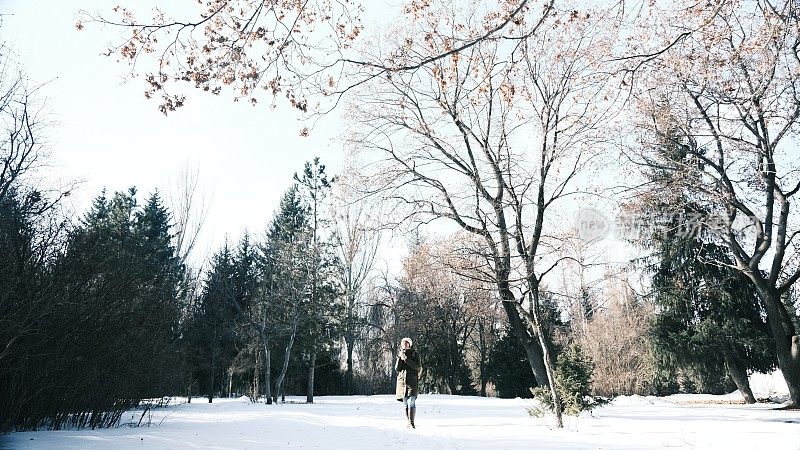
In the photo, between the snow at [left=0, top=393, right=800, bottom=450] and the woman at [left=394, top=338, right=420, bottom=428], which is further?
the woman at [left=394, top=338, right=420, bottom=428]

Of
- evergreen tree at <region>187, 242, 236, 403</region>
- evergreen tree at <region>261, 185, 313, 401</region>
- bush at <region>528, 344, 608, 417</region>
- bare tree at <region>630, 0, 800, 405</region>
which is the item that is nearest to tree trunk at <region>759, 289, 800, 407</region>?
bare tree at <region>630, 0, 800, 405</region>

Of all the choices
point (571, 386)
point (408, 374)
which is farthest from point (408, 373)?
point (571, 386)

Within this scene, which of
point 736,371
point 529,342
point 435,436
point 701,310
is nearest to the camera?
point 435,436

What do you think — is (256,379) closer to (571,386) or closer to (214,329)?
(214,329)

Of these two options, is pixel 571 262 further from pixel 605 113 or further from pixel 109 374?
pixel 109 374

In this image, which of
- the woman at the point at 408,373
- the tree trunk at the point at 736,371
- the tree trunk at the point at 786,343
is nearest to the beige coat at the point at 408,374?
the woman at the point at 408,373

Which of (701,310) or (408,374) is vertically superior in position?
(701,310)

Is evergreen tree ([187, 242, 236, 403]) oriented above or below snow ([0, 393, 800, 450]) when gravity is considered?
above

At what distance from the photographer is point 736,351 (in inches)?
736

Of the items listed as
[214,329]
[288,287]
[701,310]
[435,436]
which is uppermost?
[288,287]

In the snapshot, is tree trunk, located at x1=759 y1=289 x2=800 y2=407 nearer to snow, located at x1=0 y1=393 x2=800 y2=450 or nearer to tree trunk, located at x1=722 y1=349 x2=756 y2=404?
tree trunk, located at x1=722 y1=349 x2=756 y2=404

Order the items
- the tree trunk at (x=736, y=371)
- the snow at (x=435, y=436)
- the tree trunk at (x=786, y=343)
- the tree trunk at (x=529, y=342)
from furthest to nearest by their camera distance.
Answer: the tree trunk at (x=736, y=371)
the tree trunk at (x=786, y=343)
the tree trunk at (x=529, y=342)
the snow at (x=435, y=436)

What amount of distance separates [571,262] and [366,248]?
71.6ft

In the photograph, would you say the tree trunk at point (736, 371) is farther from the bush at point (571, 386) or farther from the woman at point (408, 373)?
the woman at point (408, 373)
